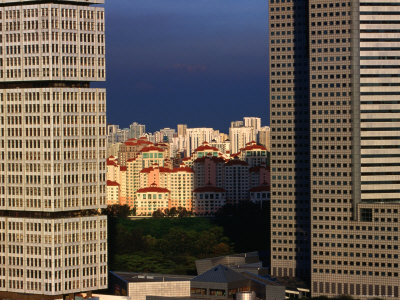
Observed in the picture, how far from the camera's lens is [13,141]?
4156 inches

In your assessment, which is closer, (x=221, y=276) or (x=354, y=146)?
(x=221, y=276)

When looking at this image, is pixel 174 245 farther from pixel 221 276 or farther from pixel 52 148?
pixel 52 148

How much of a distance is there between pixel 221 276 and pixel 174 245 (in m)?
62.2

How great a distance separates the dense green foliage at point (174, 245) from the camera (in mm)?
161375

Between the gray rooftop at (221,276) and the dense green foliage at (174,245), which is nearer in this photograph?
the gray rooftop at (221,276)

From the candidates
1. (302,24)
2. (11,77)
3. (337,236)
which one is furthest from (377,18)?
Answer: (11,77)

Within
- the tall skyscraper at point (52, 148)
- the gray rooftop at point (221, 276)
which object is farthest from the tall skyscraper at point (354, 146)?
the tall skyscraper at point (52, 148)

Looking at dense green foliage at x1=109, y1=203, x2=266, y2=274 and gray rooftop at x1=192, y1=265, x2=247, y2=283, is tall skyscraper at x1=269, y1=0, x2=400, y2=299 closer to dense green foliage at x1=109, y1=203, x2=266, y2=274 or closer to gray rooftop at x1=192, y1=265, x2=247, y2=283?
gray rooftop at x1=192, y1=265, x2=247, y2=283

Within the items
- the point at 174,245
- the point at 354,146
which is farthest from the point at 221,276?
the point at 174,245

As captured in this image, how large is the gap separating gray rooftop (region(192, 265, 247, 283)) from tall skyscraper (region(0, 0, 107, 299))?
1565cm

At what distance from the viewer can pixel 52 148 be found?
10281 cm

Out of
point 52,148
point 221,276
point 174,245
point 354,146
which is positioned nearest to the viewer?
point 52,148

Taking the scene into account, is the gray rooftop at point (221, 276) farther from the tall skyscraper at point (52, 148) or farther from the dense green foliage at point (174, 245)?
the dense green foliage at point (174, 245)

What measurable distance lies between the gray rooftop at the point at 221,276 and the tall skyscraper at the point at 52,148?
15649 millimetres
